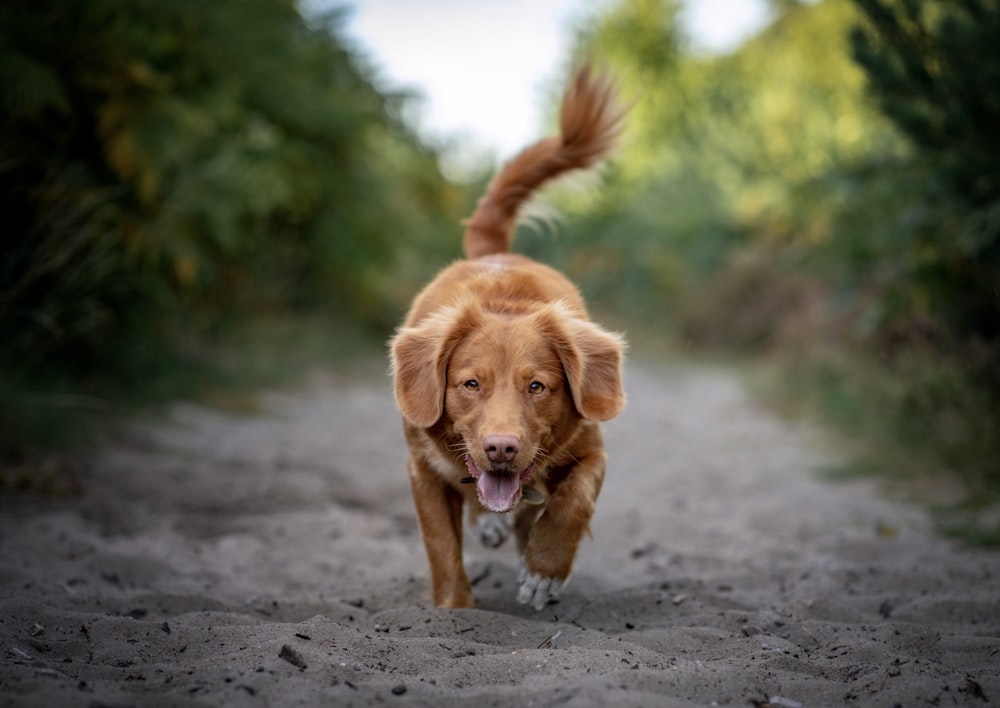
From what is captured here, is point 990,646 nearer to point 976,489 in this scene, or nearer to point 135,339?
point 976,489

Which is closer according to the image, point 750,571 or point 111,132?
point 750,571

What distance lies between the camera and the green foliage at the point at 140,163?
699cm

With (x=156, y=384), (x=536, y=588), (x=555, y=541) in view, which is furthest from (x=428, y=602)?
(x=156, y=384)

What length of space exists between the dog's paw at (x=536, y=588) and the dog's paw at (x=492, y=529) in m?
0.97

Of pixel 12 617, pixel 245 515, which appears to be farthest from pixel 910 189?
pixel 12 617

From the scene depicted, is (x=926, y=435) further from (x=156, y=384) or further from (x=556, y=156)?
(x=156, y=384)

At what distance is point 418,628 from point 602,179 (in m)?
3.69

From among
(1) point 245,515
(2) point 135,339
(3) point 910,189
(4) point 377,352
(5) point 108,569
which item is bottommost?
(5) point 108,569

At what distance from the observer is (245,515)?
6.09 metres

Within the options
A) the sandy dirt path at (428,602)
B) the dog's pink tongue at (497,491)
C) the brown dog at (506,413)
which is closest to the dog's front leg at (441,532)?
the brown dog at (506,413)

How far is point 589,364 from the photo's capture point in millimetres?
4234

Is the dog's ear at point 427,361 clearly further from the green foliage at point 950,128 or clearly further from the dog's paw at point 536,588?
the green foliage at point 950,128

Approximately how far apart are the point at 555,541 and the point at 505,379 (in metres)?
0.71

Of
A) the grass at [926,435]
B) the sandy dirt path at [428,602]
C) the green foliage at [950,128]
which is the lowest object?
the sandy dirt path at [428,602]
